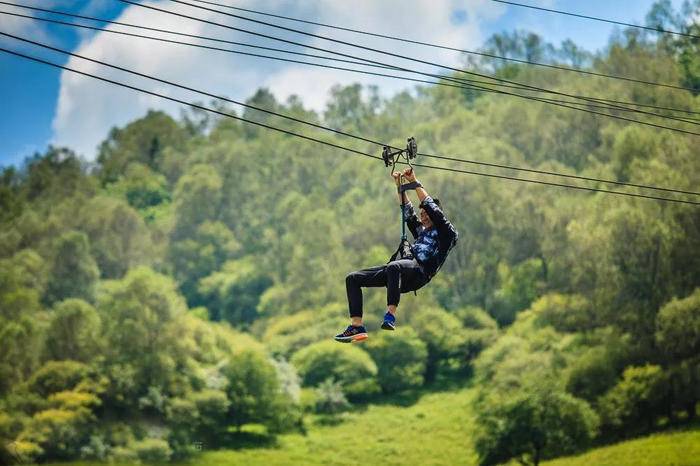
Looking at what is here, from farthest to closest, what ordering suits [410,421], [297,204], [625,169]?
[297,204] → [625,169] → [410,421]

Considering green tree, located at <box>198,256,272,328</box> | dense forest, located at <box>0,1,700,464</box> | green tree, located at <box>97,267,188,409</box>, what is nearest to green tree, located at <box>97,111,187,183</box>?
dense forest, located at <box>0,1,700,464</box>

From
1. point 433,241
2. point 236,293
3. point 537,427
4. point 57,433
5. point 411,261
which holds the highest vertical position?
point 236,293

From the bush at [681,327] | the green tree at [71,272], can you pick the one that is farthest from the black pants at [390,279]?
the green tree at [71,272]

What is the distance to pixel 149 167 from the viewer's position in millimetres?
157250

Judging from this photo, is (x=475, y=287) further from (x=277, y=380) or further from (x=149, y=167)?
(x=149, y=167)

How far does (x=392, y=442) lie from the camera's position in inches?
2363

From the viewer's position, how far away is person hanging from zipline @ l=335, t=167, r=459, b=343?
1410cm

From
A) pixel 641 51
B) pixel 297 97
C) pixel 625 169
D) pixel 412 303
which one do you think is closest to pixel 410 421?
pixel 412 303

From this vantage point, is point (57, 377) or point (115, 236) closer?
point (57, 377)

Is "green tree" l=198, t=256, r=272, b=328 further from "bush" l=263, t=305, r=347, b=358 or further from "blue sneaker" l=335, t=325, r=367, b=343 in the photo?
"blue sneaker" l=335, t=325, r=367, b=343

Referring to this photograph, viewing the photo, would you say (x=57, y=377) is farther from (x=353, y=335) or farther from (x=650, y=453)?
(x=353, y=335)

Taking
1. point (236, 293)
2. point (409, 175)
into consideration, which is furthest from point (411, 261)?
point (236, 293)

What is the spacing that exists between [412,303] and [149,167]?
90903mm

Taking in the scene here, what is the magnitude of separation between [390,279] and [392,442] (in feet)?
157
